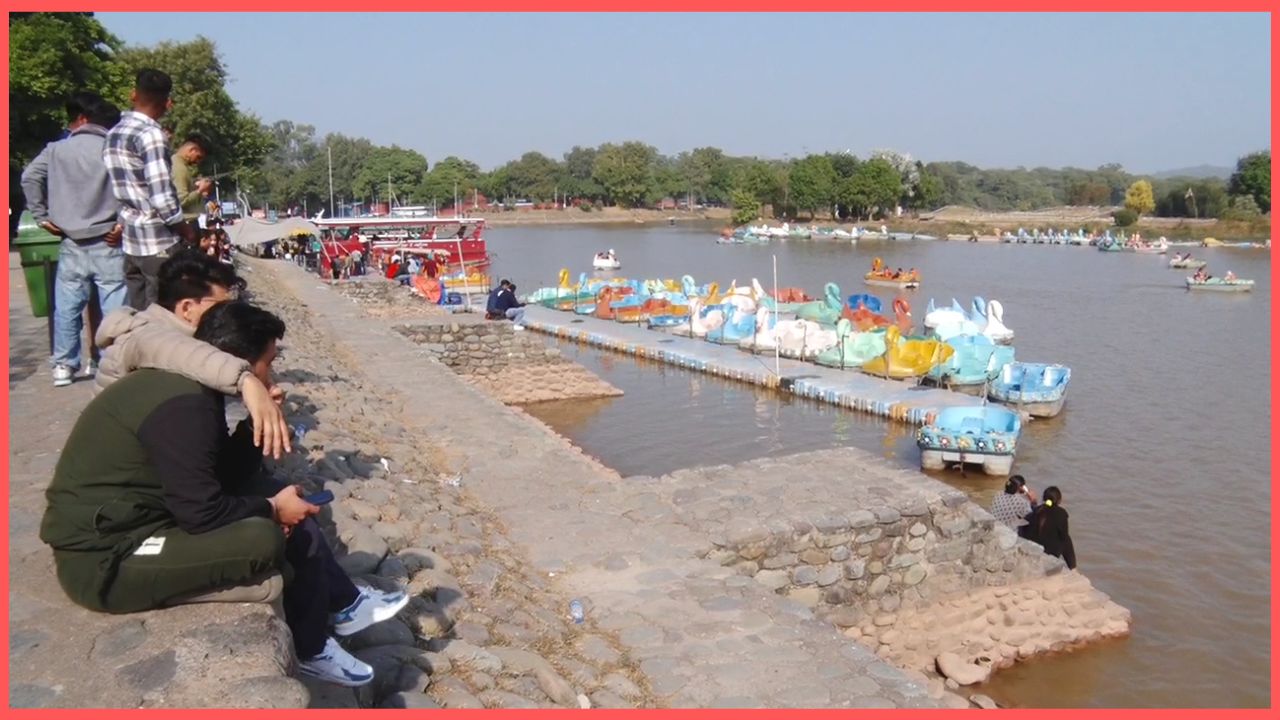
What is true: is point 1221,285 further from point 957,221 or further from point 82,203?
point 957,221

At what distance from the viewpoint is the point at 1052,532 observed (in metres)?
8.84

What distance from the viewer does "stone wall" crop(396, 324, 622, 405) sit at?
1681 cm

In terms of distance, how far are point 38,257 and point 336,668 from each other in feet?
16.4

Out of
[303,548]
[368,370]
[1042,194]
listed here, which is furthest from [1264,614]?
[1042,194]

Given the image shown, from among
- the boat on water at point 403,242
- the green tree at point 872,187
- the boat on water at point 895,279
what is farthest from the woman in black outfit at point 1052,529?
the green tree at point 872,187

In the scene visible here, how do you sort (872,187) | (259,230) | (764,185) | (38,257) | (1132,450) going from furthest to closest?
(764,185) → (872,187) → (259,230) → (1132,450) → (38,257)

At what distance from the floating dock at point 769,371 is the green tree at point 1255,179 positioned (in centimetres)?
6301

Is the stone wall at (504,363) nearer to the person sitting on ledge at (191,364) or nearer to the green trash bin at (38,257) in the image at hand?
the green trash bin at (38,257)

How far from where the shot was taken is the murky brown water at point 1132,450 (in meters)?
8.02

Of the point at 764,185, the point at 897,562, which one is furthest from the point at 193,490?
the point at 764,185

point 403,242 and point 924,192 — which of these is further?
point 924,192

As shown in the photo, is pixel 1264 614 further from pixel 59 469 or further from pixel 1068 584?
pixel 59 469

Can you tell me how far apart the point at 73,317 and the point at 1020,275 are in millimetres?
42679

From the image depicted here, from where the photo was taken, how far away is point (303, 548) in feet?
12.0
